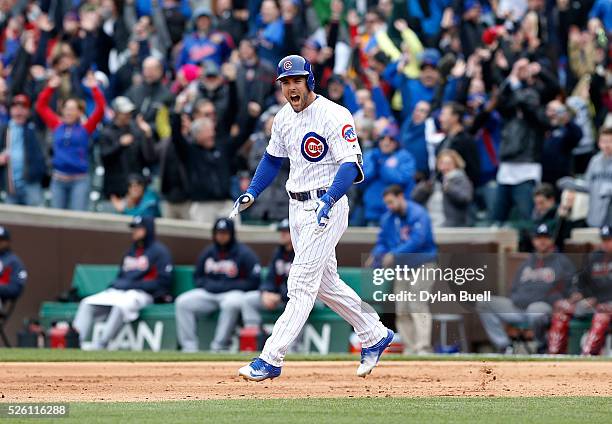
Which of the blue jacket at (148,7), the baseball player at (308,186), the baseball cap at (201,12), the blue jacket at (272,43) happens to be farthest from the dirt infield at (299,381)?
the blue jacket at (148,7)

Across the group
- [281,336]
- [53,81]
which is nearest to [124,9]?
[53,81]

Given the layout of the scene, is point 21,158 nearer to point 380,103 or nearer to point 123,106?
point 123,106

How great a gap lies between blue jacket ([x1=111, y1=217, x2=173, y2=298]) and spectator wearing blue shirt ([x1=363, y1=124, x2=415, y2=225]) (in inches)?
107

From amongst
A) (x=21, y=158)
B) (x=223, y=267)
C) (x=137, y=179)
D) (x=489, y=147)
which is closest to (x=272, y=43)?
(x=137, y=179)

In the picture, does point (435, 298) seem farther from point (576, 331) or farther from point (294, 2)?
point (294, 2)

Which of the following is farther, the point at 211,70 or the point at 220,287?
the point at 211,70

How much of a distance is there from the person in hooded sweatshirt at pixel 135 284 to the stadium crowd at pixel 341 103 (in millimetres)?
1361

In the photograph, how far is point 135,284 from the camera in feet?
54.1

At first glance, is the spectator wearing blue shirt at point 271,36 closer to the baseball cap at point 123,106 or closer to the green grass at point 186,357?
the baseball cap at point 123,106

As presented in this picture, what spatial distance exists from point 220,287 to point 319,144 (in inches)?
254

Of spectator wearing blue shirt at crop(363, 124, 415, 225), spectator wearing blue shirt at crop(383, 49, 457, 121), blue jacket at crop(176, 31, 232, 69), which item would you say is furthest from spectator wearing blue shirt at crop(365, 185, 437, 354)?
blue jacket at crop(176, 31, 232, 69)

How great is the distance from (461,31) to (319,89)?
8.07ft

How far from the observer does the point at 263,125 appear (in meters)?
17.7

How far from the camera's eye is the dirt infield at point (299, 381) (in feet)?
32.1
